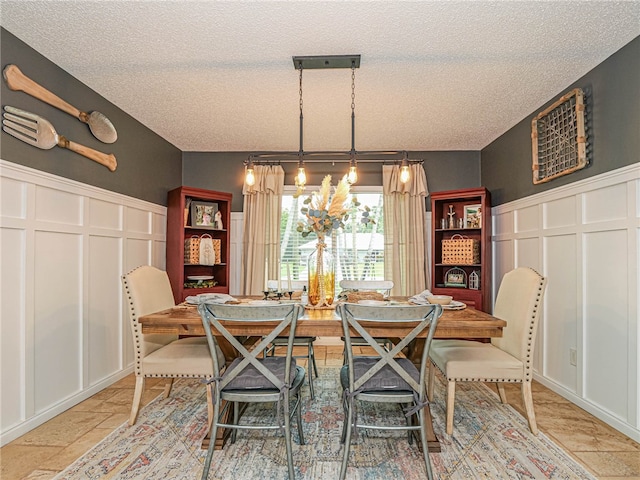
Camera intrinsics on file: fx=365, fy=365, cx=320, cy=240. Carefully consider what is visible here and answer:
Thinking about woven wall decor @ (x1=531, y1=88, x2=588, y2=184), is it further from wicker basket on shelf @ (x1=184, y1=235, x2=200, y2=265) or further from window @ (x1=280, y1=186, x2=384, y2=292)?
wicker basket on shelf @ (x1=184, y1=235, x2=200, y2=265)

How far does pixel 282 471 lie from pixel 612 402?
7.31ft

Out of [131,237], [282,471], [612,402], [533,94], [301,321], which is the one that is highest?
[533,94]

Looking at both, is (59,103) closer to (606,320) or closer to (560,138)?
(560,138)

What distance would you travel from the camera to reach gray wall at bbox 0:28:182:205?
2299 mm

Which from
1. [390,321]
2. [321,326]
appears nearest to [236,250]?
[321,326]

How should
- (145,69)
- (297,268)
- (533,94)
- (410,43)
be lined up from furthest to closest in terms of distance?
1. (297,268)
2. (533,94)
3. (145,69)
4. (410,43)

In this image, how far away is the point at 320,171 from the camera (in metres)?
4.87

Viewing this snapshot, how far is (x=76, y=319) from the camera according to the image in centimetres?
280

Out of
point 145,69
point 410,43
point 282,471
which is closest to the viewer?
point 282,471

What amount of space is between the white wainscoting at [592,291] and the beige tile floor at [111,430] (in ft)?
0.50

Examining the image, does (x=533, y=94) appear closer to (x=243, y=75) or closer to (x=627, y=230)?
(x=627, y=230)

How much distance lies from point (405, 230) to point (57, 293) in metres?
3.68

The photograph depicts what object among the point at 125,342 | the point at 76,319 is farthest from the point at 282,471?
the point at 125,342

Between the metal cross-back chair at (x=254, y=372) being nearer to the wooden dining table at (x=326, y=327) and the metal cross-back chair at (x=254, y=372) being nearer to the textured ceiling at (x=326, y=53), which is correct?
the wooden dining table at (x=326, y=327)
